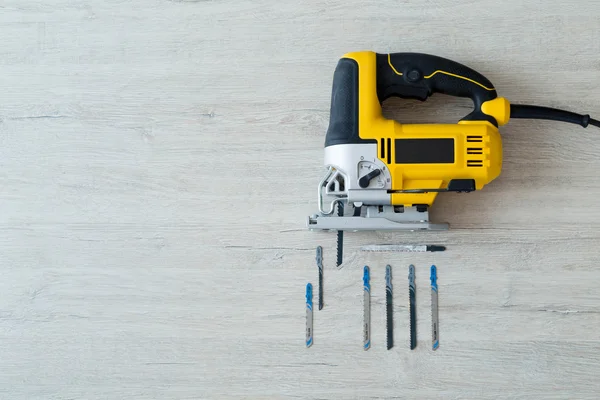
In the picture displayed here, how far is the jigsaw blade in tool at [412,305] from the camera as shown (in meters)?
1.35

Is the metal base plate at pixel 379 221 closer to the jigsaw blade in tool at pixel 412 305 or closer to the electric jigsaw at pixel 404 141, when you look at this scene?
the electric jigsaw at pixel 404 141

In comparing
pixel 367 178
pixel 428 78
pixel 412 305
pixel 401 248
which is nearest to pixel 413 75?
pixel 428 78

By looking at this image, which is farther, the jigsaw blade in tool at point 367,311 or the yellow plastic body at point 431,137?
the jigsaw blade in tool at point 367,311

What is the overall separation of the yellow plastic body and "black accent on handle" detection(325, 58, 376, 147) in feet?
0.04

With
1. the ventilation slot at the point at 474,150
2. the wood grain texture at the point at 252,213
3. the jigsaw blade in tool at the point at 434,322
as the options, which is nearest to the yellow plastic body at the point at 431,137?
the ventilation slot at the point at 474,150

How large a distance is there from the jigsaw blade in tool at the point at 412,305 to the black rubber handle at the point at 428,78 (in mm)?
407

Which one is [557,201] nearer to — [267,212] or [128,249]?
[267,212]

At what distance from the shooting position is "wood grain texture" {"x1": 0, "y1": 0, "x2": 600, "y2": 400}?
1348mm

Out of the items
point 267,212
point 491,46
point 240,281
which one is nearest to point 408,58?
point 491,46

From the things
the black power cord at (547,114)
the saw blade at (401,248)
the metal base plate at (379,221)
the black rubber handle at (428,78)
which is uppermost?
the black rubber handle at (428,78)

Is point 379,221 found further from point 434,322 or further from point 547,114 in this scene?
point 547,114

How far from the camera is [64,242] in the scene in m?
1.42

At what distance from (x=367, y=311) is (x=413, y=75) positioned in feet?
1.93

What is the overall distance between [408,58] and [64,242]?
1.00m
